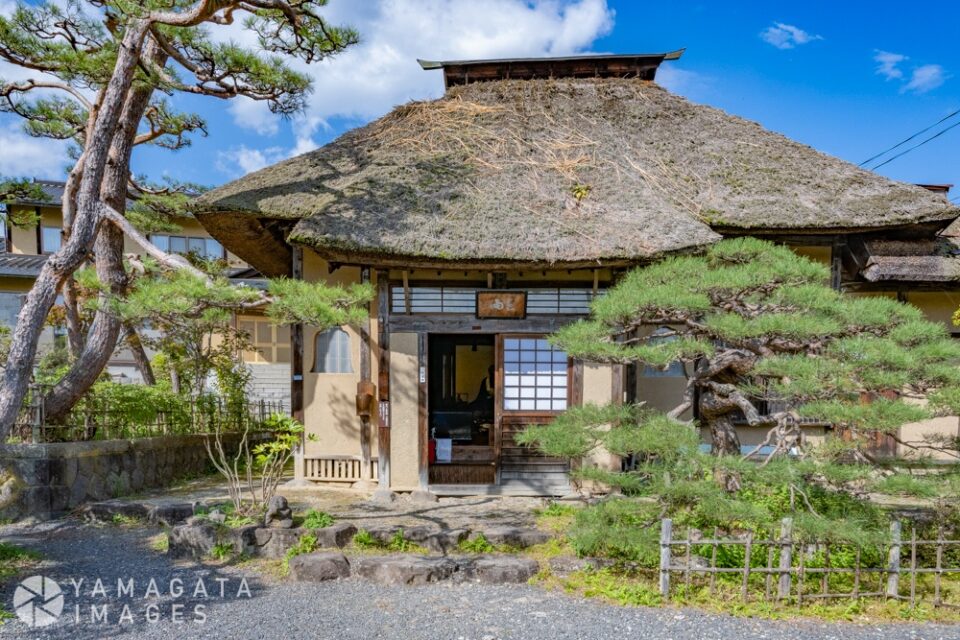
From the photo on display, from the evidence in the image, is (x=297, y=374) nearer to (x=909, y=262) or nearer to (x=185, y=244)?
(x=909, y=262)

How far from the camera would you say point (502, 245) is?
673cm

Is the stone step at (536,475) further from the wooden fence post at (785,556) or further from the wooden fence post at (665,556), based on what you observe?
the wooden fence post at (785,556)

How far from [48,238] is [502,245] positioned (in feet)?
57.3

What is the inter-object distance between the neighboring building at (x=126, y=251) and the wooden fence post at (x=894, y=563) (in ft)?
44.6

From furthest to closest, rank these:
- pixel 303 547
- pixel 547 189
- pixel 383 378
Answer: pixel 547 189 → pixel 383 378 → pixel 303 547

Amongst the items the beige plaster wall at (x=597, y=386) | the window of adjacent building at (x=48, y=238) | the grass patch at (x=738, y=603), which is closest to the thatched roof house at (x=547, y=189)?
the beige plaster wall at (x=597, y=386)

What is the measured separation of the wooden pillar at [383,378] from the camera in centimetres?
729

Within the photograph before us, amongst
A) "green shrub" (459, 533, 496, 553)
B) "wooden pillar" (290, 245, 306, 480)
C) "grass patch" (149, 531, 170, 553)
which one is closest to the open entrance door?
"green shrub" (459, 533, 496, 553)

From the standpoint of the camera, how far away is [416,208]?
7270 mm

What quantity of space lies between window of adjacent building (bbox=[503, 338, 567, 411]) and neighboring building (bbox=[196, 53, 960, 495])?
0.02 metres

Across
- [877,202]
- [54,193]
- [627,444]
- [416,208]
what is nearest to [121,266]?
[416,208]

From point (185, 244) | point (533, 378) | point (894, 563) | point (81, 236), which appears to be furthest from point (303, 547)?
point (185, 244)

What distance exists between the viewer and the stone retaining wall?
668 cm

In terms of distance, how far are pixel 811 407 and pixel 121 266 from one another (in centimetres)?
845
